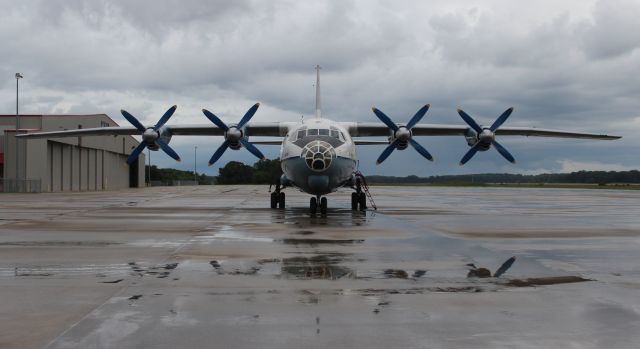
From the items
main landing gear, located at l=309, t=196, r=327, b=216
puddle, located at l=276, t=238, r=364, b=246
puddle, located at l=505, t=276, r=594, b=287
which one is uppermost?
main landing gear, located at l=309, t=196, r=327, b=216

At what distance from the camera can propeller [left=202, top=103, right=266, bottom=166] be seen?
26.9 meters

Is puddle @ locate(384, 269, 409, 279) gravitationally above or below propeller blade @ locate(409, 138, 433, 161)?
below

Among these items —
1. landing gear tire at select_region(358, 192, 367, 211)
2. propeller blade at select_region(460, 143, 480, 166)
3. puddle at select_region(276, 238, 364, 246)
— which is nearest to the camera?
puddle at select_region(276, 238, 364, 246)

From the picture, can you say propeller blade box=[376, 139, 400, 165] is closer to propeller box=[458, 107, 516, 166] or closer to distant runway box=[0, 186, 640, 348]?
propeller box=[458, 107, 516, 166]

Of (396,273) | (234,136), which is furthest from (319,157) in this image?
(396,273)

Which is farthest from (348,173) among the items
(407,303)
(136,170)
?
(136,170)

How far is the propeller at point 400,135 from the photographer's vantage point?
87.6 ft

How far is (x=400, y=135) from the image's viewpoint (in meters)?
26.7

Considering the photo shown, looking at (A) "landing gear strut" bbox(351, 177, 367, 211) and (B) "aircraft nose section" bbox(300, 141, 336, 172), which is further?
(A) "landing gear strut" bbox(351, 177, 367, 211)

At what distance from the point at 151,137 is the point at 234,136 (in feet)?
15.4

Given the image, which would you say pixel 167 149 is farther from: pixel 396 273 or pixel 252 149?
pixel 396 273

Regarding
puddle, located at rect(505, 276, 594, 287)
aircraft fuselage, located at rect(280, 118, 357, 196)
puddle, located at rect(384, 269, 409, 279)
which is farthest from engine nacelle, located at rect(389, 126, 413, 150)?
puddle, located at rect(505, 276, 594, 287)

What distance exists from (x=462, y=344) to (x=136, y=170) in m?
87.1

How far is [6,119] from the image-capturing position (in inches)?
2375
